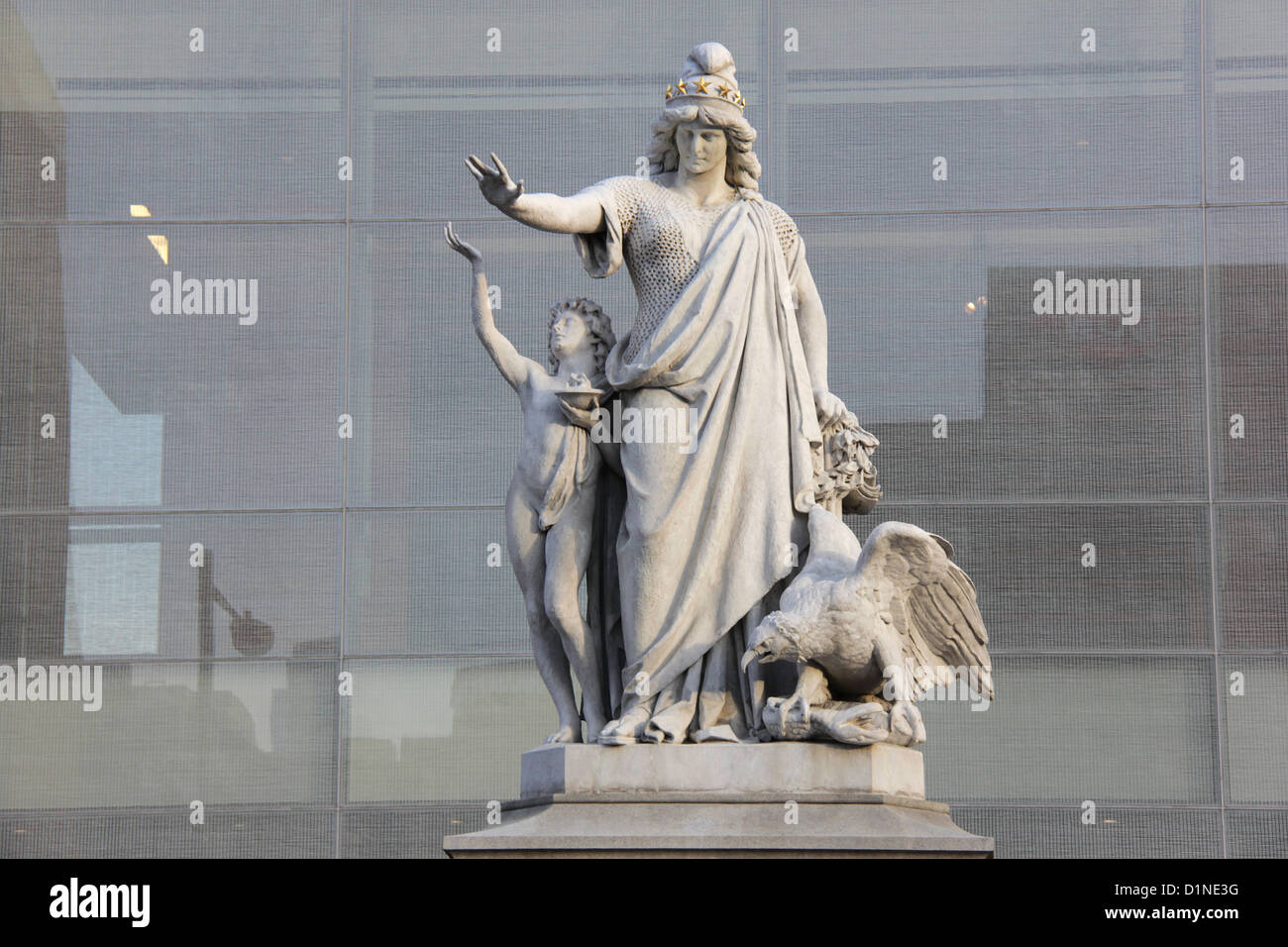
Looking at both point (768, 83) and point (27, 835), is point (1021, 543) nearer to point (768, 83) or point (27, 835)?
point (768, 83)

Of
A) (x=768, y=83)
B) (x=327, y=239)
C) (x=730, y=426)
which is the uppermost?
(x=768, y=83)

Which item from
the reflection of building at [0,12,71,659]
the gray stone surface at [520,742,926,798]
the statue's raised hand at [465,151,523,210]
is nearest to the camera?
the gray stone surface at [520,742,926,798]

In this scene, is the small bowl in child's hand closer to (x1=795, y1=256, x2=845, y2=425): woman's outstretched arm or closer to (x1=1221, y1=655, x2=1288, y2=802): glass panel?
(x1=795, y1=256, x2=845, y2=425): woman's outstretched arm

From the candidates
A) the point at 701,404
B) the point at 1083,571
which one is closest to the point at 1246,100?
the point at 1083,571

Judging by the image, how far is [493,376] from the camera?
1369 cm

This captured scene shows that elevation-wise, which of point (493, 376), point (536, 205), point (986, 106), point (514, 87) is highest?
point (514, 87)

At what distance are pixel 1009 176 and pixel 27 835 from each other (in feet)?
27.1

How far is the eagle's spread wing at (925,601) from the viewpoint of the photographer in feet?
23.7

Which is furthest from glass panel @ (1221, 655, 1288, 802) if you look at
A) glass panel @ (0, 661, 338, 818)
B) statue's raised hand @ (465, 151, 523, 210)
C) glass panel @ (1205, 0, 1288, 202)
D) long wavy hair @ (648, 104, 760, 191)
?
statue's raised hand @ (465, 151, 523, 210)

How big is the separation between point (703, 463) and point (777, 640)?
0.86 metres

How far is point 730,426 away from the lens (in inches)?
306

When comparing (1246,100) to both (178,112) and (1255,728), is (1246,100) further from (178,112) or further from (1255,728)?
(178,112)

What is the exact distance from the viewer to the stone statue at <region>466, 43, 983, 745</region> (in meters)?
7.49

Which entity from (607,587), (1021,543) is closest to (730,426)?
(607,587)
